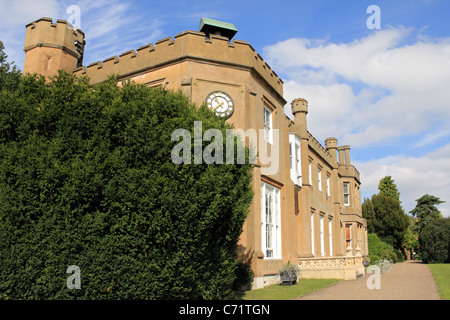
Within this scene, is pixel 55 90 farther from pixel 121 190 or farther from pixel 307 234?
pixel 307 234

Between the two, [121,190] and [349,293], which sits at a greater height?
[121,190]

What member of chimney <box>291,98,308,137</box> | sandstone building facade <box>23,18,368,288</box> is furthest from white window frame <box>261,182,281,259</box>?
chimney <box>291,98,308,137</box>

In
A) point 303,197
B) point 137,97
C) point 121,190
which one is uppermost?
point 137,97

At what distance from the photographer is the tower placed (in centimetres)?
1661

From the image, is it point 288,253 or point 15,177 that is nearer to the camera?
point 15,177

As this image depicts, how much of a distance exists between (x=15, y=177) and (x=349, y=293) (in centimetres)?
1048

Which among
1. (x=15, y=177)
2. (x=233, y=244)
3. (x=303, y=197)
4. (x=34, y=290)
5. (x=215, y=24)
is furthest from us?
(x=303, y=197)

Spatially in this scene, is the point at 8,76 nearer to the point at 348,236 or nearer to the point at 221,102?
the point at 221,102

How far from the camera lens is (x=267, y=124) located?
16.4m

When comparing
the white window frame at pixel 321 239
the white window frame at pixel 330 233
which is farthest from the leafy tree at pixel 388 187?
the white window frame at pixel 321 239

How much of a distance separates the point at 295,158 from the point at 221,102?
8170mm

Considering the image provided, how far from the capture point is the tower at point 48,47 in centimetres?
1661

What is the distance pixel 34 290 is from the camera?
25.0 ft
